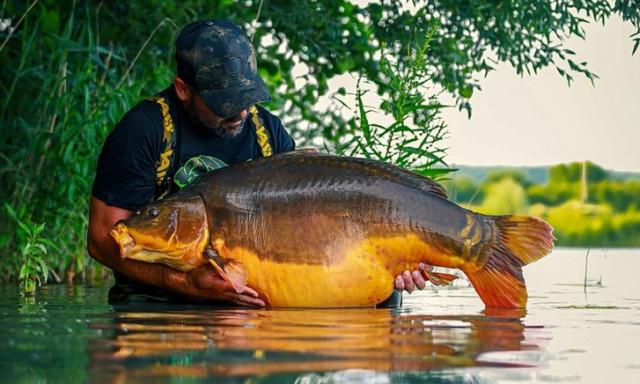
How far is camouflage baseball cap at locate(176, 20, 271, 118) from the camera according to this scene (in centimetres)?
513

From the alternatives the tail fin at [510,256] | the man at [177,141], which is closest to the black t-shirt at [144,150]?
the man at [177,141]

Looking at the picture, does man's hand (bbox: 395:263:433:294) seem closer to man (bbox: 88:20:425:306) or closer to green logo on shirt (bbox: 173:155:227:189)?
man (bbox: 88:20:425:306)

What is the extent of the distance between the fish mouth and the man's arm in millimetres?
302

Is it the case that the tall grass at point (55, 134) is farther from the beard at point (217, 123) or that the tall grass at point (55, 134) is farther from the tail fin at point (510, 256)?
the tail fin at point (510, 256)

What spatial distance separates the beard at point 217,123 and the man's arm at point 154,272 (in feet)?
1.77

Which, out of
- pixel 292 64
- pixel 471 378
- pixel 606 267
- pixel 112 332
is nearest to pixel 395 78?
pixel 112 332

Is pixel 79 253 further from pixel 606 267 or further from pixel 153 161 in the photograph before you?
pixel 606 267

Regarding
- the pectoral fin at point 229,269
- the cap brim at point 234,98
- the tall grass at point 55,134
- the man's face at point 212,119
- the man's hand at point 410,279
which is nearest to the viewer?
the pectoral fin at point 229,269

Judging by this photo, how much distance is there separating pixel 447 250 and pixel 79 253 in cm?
387

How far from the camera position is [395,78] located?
241 inches

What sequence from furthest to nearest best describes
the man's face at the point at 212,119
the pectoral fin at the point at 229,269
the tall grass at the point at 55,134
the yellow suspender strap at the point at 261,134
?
the tall grass at the point at 55,134
the yellow suspender strap at the point at 261,134
the man's face at the point at 212,119
the pectoral fin at the point at 229,269

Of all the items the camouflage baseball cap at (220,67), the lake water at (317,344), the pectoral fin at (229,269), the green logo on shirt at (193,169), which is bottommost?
the lake water at (317,344)

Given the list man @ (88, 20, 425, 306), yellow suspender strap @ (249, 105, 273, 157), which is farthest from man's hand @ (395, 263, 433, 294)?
yellow suspender strap @ (249, 105, 273, 157)

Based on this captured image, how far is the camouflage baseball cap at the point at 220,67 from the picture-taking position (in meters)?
5.13
